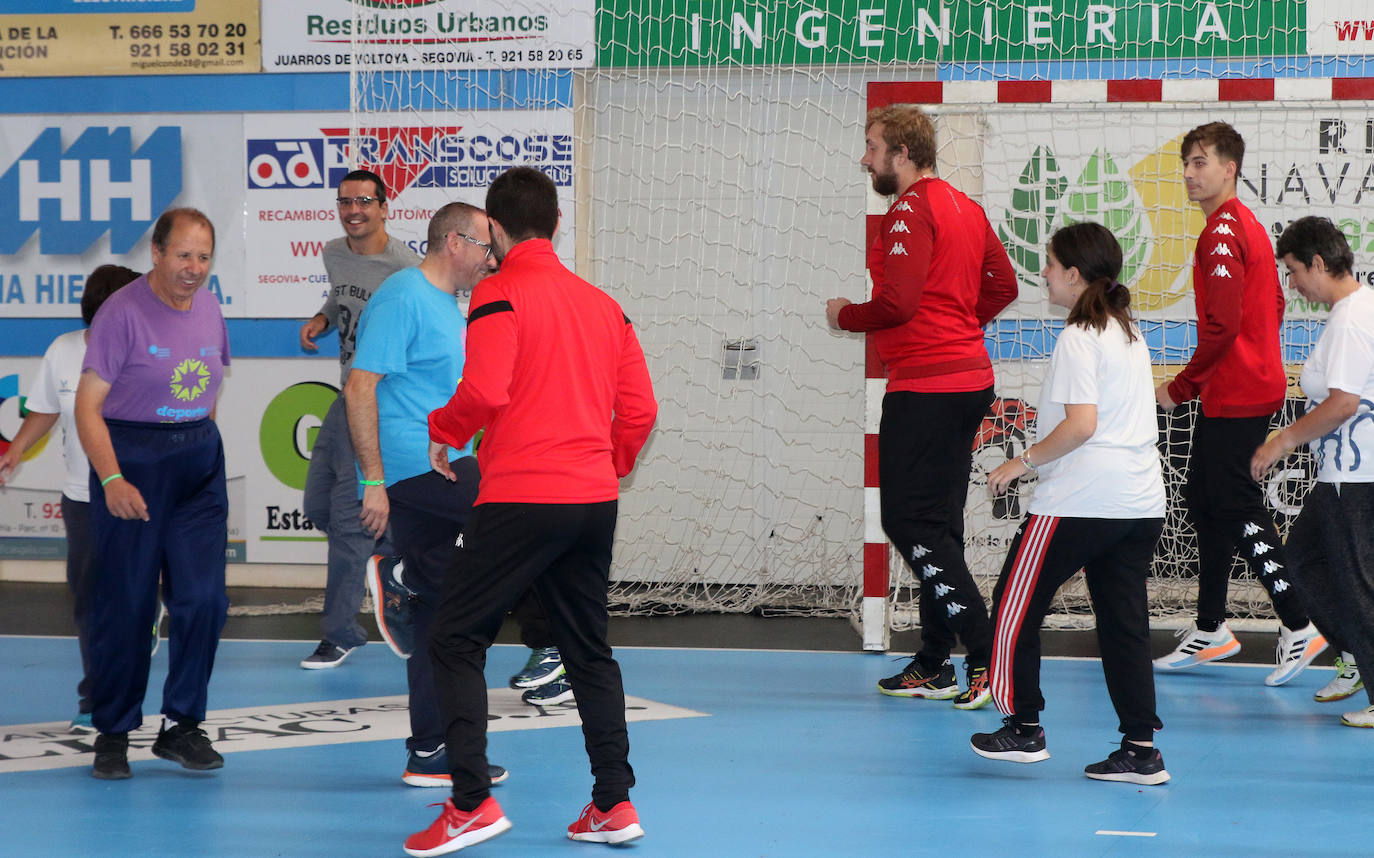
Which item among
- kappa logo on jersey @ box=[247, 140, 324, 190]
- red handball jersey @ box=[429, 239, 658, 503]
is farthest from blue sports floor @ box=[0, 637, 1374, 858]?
kappa logo on jersey @ box=[247, 140, 324, 190]

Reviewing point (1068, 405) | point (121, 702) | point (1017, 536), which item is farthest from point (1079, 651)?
point (121, 702)

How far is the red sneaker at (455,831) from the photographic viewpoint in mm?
3232

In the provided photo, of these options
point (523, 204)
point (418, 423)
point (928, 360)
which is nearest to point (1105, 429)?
point (928, 360)

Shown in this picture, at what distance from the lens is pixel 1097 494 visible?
3682 millimetres

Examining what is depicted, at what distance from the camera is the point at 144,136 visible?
7.63 m

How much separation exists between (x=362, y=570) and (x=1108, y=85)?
12.5 ft

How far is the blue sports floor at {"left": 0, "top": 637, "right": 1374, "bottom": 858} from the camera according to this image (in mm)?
3375

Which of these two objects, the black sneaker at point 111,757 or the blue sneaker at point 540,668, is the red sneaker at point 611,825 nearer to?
the black sneaker at point 111,757

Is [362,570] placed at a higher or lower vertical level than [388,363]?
lower

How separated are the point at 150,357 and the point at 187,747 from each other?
46.4 inches

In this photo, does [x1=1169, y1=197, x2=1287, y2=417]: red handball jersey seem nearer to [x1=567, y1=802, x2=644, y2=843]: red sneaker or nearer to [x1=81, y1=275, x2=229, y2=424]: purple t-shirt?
[x1=567, y1=802, x2=644, y2=843]: red sneaker

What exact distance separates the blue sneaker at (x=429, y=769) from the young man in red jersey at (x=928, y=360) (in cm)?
180

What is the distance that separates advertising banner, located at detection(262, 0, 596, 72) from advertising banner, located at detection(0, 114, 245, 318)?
72 centimetres

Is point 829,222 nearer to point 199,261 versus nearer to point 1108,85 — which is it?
point 1108,85
